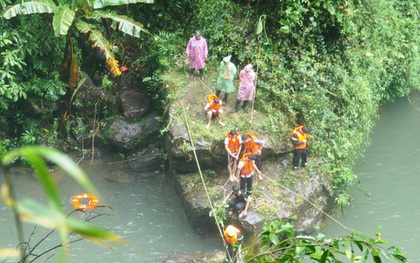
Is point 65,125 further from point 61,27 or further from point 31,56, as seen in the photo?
point 61,27

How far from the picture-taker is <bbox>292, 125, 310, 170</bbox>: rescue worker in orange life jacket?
10.3 metres

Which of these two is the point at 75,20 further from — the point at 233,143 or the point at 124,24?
the point at 233,143

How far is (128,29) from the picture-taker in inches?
425

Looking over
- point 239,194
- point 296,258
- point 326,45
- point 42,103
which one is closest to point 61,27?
point 42,103

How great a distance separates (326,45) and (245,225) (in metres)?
4.56

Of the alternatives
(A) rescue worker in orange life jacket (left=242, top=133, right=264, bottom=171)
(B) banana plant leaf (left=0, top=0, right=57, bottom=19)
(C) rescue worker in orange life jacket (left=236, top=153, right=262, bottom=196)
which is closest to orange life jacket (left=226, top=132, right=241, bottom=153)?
(A) rescue worker in orange life jacket (left=242, top=133, right=264, bottom=171)

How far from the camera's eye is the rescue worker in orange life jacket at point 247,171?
9523 mm

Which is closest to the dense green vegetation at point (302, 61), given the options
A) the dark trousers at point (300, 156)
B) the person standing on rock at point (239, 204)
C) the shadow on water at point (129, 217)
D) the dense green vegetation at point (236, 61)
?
the dense green vegetation at point (236, 61)

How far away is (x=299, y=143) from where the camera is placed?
10336 mm

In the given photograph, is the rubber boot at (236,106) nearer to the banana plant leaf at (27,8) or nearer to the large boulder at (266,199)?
the large boulder at (266,199)

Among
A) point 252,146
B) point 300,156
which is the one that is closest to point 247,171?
point 252,146

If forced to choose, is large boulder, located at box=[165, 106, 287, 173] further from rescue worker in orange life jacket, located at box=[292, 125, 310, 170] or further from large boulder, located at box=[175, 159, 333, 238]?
rescue worker in orange life jacket, located at box=[292, 125, 310, 170]

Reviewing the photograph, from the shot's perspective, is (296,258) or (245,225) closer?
(296,258)

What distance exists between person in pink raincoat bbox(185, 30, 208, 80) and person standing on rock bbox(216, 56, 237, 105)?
606 millimetres
